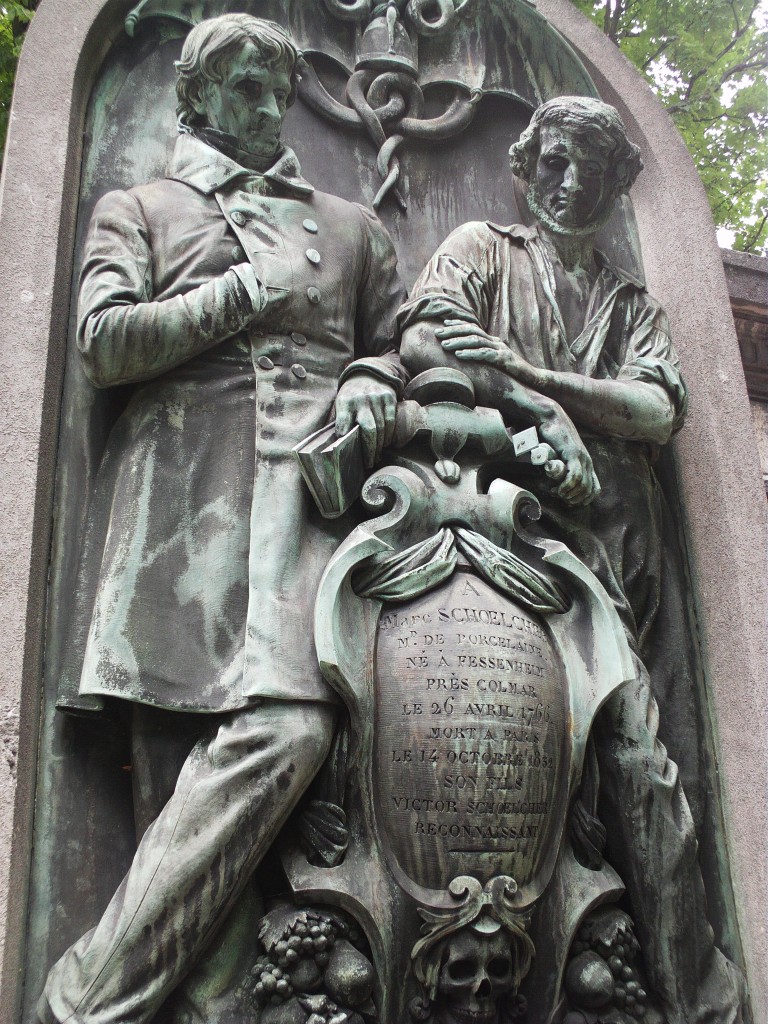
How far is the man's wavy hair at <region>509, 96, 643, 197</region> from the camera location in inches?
194

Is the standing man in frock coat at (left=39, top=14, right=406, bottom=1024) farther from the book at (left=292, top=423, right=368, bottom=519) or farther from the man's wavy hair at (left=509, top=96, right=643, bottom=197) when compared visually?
the man's wavy hair at (left=509, top=96, right=643, bottom=197)

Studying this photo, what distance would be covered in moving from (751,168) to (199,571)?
9034 mm

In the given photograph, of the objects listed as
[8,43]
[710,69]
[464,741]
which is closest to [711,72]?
[710,69]

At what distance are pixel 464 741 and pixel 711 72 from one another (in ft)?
29.3

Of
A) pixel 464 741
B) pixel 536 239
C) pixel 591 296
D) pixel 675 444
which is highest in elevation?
pixel 536 239

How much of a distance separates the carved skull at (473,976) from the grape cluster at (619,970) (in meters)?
0.36

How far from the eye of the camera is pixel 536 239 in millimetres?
5156

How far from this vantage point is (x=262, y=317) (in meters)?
4.40

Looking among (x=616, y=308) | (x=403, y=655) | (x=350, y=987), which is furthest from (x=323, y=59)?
(x=350, y=987)

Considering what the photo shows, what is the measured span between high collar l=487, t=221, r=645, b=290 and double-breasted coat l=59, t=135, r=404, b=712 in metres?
0.68

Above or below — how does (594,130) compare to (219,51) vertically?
below

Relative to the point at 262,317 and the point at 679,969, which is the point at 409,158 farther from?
the point at 679,969

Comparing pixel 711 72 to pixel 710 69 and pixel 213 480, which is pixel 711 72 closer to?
pixel 710 69

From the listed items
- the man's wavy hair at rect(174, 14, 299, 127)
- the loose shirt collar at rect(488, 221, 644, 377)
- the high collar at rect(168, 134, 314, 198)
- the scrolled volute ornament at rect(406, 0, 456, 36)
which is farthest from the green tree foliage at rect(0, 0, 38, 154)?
the loose shirt collar at rect(488, 221, 644, 377)
